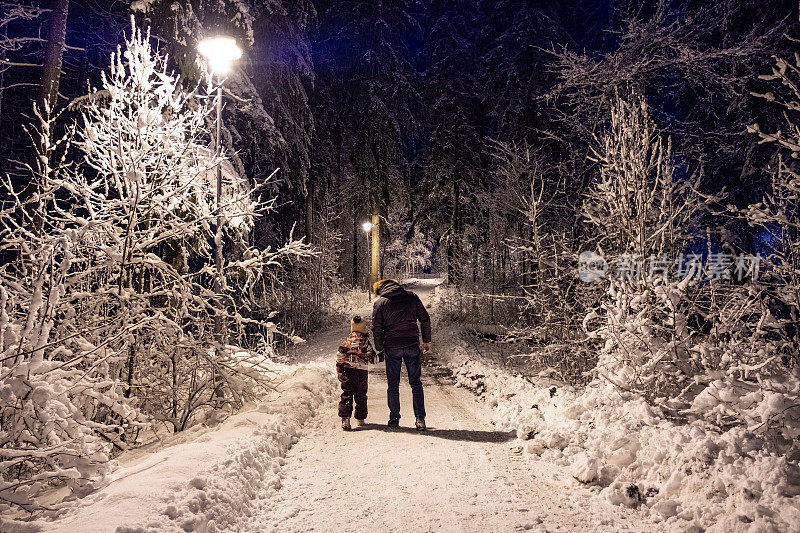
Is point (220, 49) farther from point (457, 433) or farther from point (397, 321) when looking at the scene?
point (457, 433)

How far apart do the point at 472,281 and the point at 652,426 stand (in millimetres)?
13951

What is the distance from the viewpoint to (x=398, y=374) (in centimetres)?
639

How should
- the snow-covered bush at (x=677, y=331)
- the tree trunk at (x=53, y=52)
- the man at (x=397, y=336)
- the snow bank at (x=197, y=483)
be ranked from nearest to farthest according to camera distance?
1. the snow bank at (x=197, y=483)
2. the snow-covered bush at (x=677, y=331)
3. the man at (x=397, y=336)
4. the tree trunk at (x=53, y=52)

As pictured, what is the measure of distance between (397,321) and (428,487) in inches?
103

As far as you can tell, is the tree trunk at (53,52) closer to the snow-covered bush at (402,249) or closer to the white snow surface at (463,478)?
the white snow surface at (463,478)

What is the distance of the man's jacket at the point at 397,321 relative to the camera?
21.1ft

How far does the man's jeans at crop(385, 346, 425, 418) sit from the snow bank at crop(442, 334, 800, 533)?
1.32m

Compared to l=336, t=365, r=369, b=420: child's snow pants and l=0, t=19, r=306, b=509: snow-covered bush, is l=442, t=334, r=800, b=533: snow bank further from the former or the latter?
l=0, t=19, r=306, b=509: snow-covered bush

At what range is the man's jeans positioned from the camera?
622cm

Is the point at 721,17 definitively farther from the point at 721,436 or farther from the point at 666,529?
the point at 666,529

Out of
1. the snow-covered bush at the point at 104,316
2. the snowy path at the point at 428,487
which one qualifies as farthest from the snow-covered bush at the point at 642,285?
the snow-covered bush at the point at 104,316

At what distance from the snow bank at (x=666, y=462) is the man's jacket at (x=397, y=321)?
1830mm

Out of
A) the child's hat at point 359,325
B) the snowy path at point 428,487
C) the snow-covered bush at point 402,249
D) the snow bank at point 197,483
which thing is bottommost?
the snowy path at point 428,487

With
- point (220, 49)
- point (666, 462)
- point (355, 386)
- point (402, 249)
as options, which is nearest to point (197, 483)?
point (355, 386)
